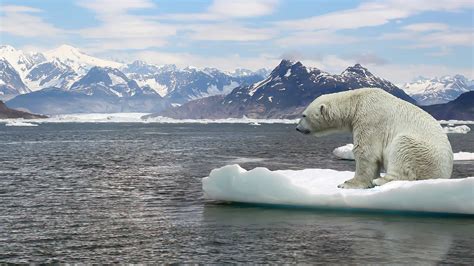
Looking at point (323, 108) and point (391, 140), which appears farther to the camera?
point (323, 108)

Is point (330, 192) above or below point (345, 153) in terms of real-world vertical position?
above

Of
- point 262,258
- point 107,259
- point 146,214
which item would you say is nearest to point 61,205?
point 146,214

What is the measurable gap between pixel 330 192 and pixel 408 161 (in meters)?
2.46

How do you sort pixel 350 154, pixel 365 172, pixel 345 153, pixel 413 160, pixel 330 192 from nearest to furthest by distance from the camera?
pixel 413 160, pixel 365 172, pixel 330 192, pixel 350 154, pixel 345 153

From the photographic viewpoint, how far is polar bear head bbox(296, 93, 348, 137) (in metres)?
18.8

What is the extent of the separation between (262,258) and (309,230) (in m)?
3.41

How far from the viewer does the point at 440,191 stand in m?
16.6

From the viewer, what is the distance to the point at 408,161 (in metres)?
17.5

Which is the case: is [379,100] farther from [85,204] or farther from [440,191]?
[85,204]

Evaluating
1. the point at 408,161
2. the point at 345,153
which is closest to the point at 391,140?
the point at 408,161

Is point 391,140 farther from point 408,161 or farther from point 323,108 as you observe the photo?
point 323,108

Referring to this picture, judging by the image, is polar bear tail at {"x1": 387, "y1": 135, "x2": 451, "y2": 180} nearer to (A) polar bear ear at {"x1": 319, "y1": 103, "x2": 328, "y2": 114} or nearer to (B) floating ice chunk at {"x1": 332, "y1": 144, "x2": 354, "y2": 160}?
(A) polar bear ear at {"x1": 319, "y1": 103, "x2": 328, "y2": 114}

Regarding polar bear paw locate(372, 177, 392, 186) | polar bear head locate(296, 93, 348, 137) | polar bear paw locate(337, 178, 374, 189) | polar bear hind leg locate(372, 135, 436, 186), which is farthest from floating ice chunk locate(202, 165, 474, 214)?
polar bear head locate(296, 93, 348, 137)

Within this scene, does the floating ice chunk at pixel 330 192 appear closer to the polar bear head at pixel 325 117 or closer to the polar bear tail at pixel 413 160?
the polar bear tail at pixel 413 160
